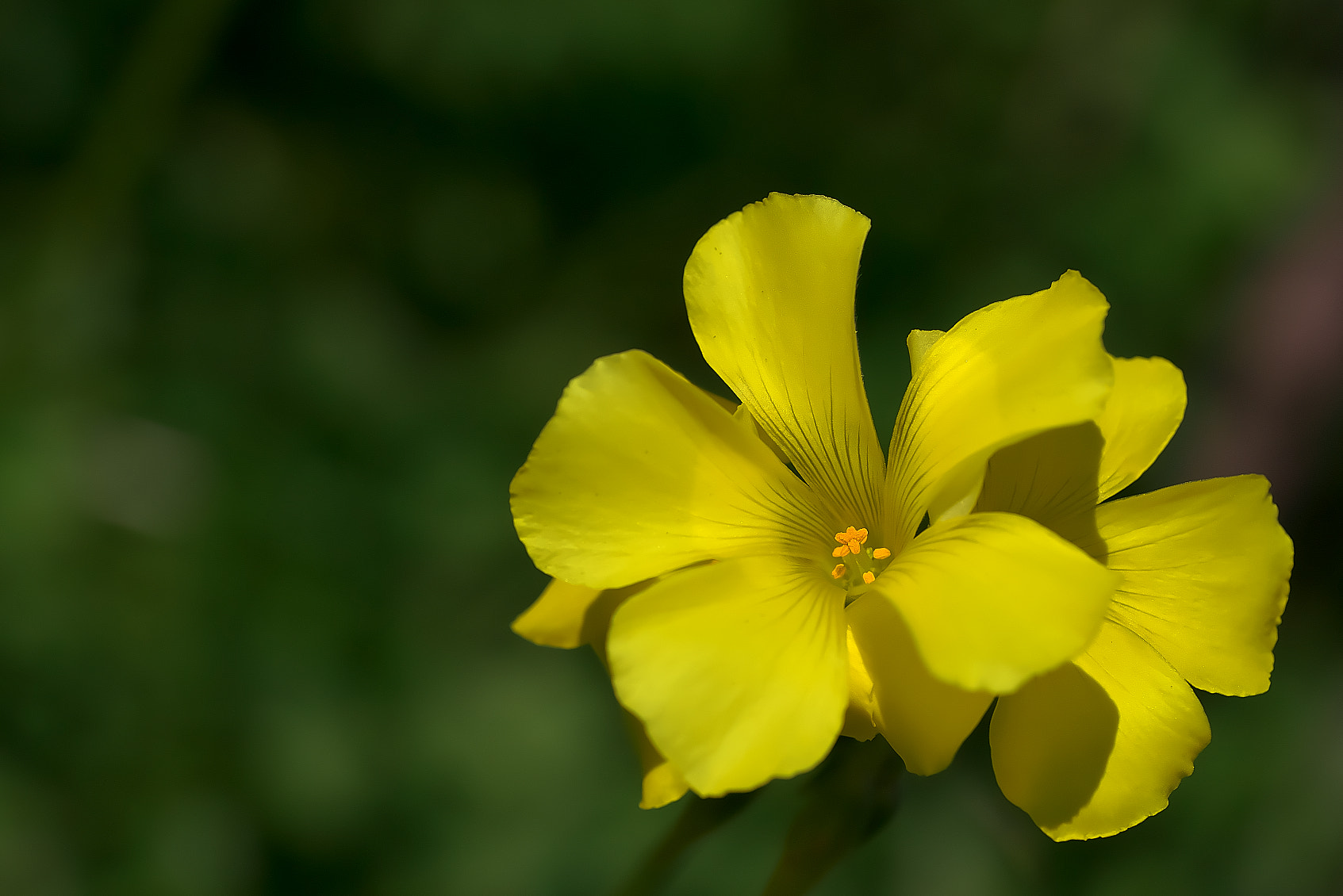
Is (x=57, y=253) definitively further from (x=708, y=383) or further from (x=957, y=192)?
(x=957, y=192)

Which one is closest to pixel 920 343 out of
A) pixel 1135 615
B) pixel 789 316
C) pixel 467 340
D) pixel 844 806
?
pixel 789 316

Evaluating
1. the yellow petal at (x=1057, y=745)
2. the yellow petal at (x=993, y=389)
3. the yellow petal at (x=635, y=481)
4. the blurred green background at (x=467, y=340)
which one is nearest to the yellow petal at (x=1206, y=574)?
the yellow petal at (x=1057, y=745)

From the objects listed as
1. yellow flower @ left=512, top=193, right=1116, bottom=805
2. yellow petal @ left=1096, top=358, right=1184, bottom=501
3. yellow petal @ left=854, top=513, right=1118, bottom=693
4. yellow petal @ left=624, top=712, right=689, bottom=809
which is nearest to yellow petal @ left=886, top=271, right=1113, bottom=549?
yellow flower @ left=512, top=193, right=1116, bottom=805

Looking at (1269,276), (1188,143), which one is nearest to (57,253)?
(1188,143)

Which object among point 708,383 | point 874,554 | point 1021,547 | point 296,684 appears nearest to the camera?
point 1021,547

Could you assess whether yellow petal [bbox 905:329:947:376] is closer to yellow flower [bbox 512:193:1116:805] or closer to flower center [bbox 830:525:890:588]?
yellow flower [bbox 512:193:1116:805]
